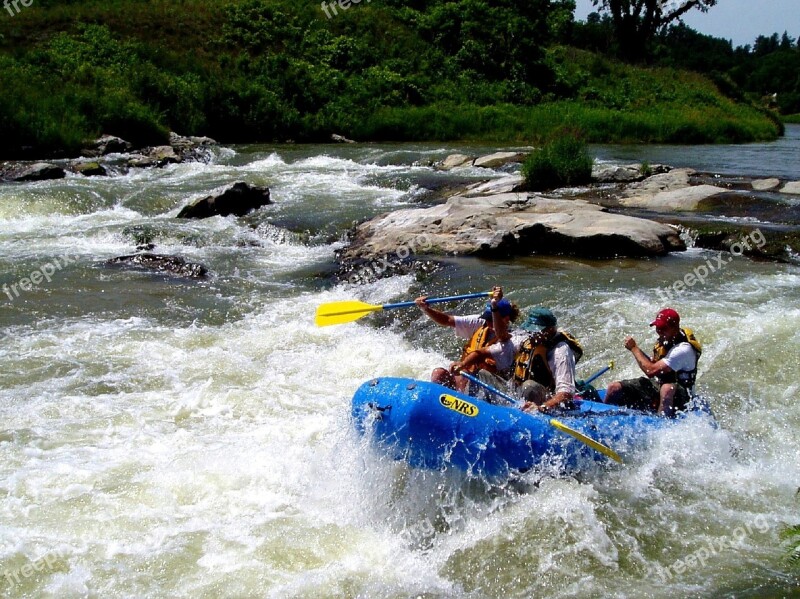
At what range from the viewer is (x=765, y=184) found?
13.3 metres

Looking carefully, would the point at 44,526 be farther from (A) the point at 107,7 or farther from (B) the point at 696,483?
(A) the point at 107,7

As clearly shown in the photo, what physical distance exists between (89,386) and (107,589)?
111 inches

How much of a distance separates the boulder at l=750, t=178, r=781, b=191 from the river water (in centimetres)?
466

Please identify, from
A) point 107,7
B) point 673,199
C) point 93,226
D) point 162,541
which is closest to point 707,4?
point 107,7

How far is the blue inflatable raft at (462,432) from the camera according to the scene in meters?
4.53

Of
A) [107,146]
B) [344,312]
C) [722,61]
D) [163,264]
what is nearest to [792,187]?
[344,312]

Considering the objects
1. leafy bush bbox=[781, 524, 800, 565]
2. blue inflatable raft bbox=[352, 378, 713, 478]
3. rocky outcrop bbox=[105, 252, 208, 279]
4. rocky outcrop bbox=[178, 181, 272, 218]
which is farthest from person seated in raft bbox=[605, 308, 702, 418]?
rocky outcrop bbox=[178, 181, 272, 218]

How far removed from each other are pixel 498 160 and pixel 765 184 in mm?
5783

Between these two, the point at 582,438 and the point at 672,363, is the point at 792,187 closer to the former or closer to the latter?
the point at 672,363

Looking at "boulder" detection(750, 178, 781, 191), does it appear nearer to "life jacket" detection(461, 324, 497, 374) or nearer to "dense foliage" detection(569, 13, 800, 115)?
"life jacket" detection(461, 324, 497, 374)

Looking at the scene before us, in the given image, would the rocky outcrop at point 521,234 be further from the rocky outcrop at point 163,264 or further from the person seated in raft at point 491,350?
the person seated in raft at point 491,350

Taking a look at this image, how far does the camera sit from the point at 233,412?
19.8ft

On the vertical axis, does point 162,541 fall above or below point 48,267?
below

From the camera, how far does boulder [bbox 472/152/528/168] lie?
1697 centimetres
